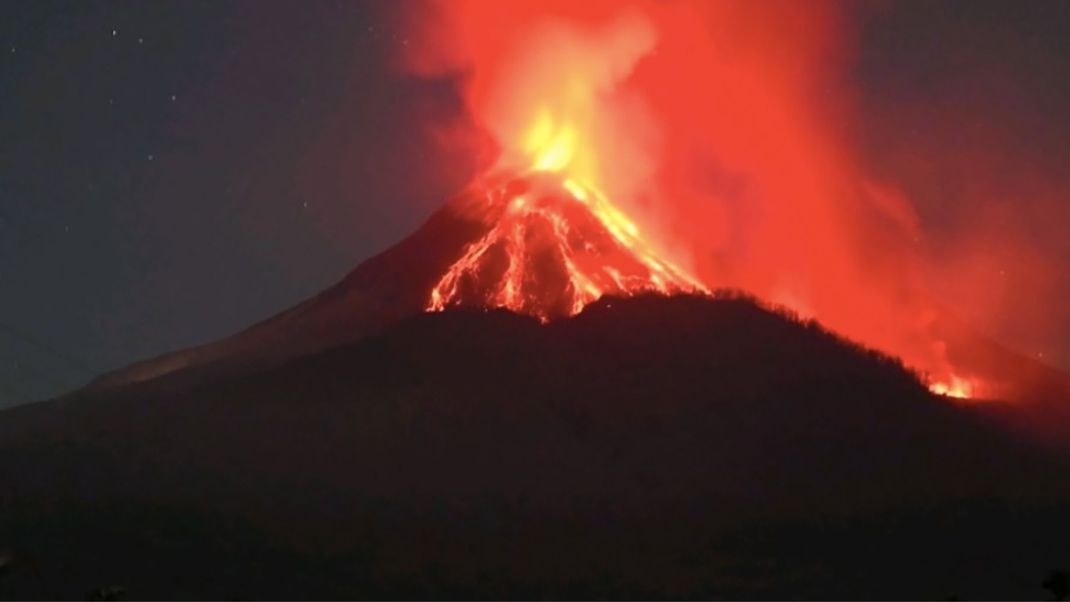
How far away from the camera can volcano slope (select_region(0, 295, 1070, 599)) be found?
4962 centimetres

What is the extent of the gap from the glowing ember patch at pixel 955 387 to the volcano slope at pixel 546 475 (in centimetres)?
555

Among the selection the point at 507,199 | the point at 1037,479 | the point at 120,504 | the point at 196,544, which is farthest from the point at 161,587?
the point at 507,199

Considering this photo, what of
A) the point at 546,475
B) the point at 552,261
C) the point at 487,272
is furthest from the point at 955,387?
the point at 546,475

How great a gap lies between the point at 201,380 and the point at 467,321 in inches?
475

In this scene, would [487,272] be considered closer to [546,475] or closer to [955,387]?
[546,475]

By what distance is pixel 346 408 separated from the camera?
63094mm

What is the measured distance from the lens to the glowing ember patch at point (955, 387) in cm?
7165

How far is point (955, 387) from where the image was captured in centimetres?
7400

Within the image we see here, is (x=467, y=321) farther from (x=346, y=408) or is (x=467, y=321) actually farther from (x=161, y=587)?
(x=161, y=587)

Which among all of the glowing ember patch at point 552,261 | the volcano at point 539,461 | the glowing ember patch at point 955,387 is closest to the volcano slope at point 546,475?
the volcano at point 539,461

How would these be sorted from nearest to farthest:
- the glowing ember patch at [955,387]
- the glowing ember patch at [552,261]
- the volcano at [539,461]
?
the volcano at [539,461] < the glowing ember patch at [955,387] < the glowing ember patch at [552,261]

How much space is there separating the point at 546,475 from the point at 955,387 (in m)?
25.0

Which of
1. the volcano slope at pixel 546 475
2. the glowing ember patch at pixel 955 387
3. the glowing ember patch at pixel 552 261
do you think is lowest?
the volcano slope at pixel 546 475

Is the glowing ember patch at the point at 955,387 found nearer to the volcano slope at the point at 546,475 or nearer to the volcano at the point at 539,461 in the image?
the volcano at the point at 539,461
